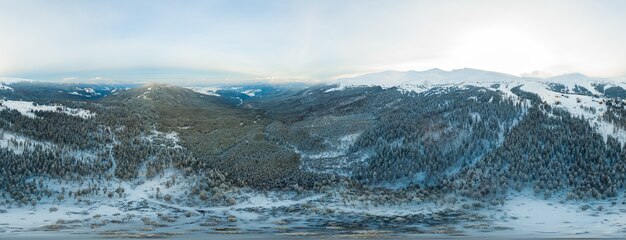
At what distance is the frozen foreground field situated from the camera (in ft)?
103

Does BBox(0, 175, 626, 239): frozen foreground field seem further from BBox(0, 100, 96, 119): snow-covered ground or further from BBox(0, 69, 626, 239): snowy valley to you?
BBox(0, 100, 96, 119): snow-covered ground

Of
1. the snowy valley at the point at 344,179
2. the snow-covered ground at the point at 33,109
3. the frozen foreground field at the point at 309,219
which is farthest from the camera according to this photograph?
the snow-covered ground at the point at 33,109

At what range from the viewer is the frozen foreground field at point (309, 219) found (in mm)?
31453

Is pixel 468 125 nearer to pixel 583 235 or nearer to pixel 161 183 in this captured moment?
pixel 583 235

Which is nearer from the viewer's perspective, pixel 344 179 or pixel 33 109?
pixel 344 179

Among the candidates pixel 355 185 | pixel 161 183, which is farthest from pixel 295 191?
pixel 161 183

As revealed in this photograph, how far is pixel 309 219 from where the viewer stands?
39844 mm

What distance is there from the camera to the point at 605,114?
202 feet

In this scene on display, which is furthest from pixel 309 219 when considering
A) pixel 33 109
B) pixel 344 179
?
pixel 33 109

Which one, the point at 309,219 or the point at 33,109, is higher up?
the point at 33,109

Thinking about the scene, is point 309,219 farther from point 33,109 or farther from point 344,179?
point 33,109

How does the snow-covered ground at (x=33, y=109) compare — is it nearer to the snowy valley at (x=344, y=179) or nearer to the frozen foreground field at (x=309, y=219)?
the snowy valley at (x=344, y=179)

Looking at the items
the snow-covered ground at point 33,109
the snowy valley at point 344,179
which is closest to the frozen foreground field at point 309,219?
the snowy valley at point 344,179

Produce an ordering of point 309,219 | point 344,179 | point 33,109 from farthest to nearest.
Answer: point 33,109 → point 344,179 → point 309,219
